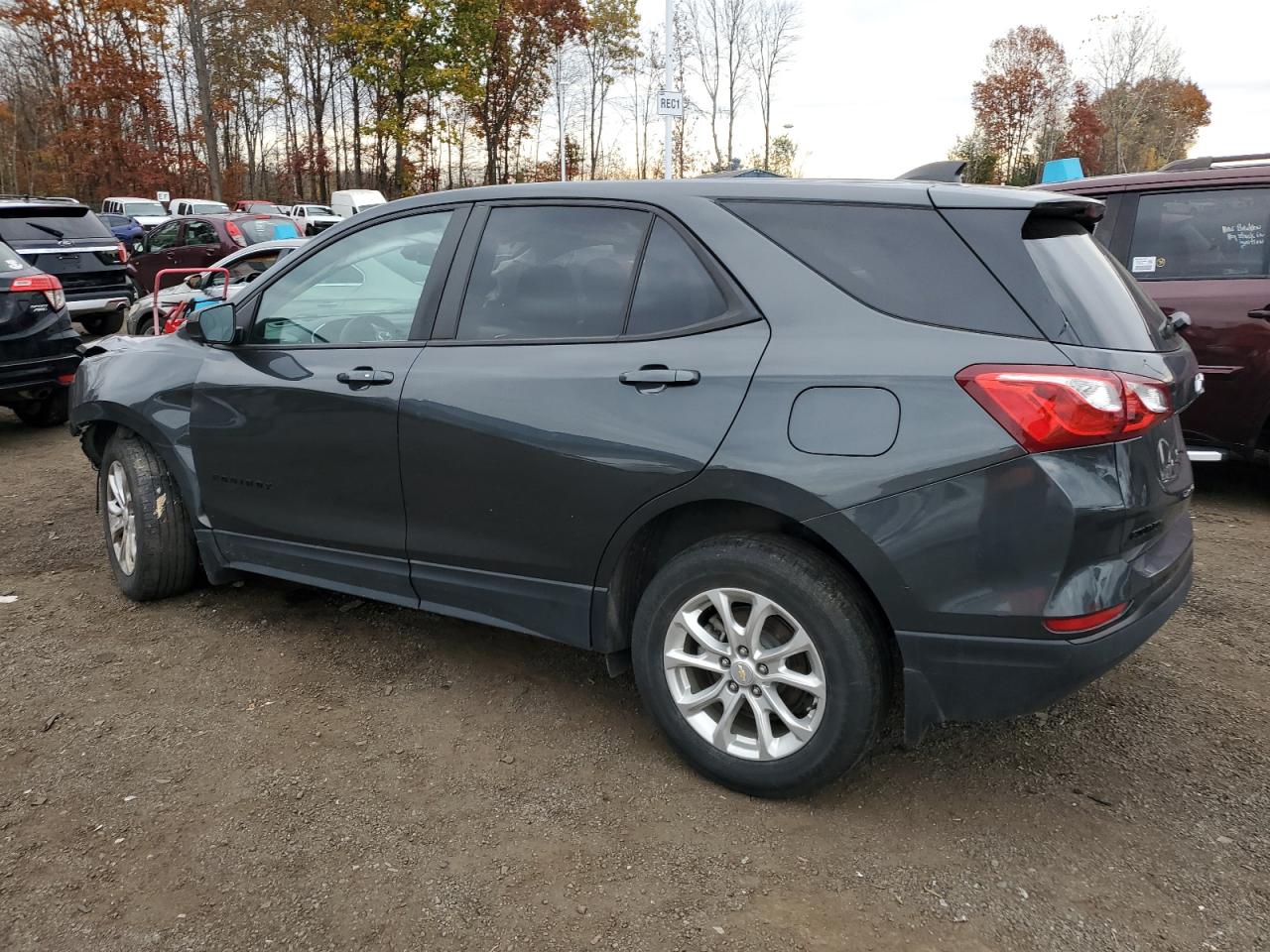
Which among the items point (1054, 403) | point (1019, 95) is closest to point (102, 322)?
point (1054, 403)

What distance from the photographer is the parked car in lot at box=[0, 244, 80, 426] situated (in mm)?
7051

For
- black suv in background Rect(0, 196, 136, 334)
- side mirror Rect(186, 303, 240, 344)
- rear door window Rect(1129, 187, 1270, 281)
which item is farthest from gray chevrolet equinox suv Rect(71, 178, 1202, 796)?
black suv in background Rect(0, 196, 136, 334)

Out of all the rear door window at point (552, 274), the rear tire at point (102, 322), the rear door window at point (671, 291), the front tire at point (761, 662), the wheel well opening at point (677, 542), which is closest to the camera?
the front tire at point (761, 662)

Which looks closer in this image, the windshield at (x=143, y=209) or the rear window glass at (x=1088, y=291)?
the rear window glass at (x=1088, y=291)

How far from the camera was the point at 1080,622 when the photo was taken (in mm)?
2297

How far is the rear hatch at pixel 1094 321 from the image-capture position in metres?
2.35

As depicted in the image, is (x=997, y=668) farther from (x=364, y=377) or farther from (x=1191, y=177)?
(x=1191, y=177)

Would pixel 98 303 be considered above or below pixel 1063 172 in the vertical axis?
Answer: below

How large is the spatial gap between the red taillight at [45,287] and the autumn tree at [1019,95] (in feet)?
162

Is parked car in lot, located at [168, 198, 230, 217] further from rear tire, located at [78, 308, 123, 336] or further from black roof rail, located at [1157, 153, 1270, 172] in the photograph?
black roof rail, located at [1157, 153, 1270, 172]

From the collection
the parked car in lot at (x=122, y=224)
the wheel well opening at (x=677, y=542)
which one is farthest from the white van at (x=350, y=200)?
the wheel well opening at (x=677, y=542)

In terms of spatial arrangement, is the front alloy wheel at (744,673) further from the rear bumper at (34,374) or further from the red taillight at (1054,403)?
the rear bumper at (34,374)

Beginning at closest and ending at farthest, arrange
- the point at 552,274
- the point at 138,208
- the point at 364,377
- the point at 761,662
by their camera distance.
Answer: the point at 761,662 → the point at 552,274 → the point at 364,377 → the point at 138,208

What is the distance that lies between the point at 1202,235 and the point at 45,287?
7890 mm
